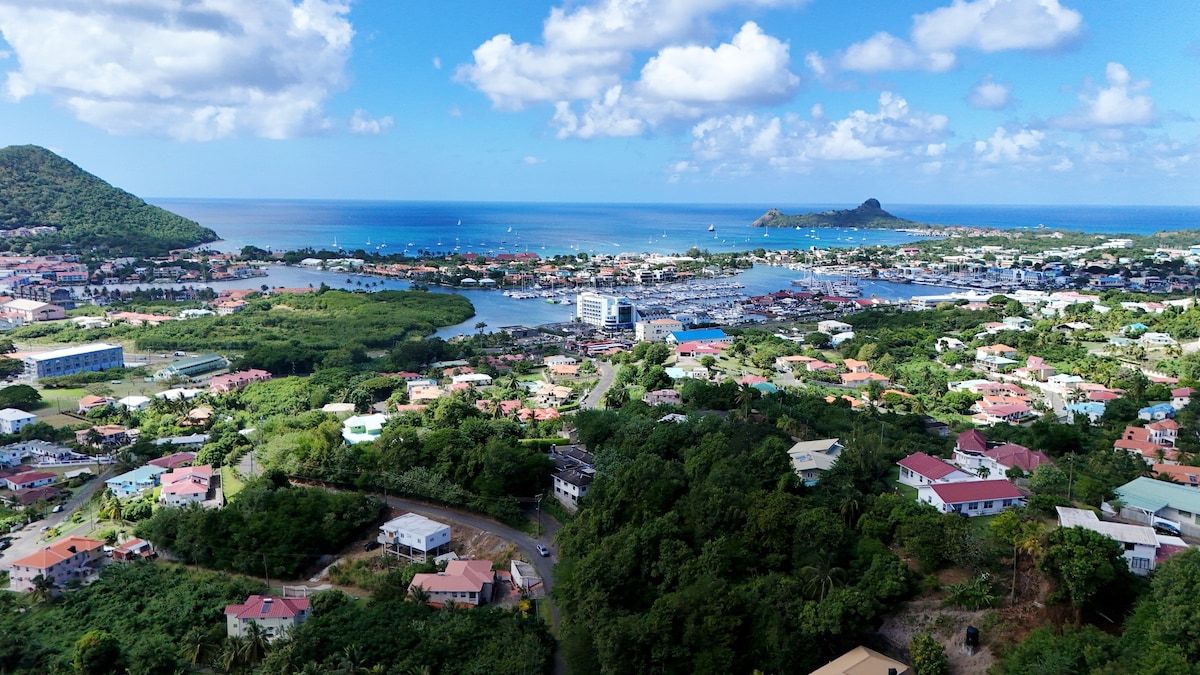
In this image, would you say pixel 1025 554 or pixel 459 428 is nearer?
pixel 1025 554

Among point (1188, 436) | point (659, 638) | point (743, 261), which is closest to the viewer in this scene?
point (659, 638)

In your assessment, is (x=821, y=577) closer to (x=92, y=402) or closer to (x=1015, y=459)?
(x=1015, y=459)

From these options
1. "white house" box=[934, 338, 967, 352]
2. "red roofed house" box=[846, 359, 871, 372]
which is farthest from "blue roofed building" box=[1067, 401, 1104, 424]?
"white house" box=[934, 338, 967, 352]

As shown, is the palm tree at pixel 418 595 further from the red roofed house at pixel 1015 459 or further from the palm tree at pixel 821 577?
the red roofed house at pixel 1015 459

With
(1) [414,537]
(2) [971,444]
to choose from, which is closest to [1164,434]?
(2) [971,444]

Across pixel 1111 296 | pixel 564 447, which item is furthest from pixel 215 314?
pixel 1111 296

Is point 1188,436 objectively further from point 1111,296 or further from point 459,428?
point 1111,296

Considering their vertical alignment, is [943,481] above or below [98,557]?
above

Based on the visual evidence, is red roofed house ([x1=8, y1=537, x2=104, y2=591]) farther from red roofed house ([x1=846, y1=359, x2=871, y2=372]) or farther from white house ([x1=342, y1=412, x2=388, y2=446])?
red roofed house ([x1=846, y1=359, x2=871, y2=372])
